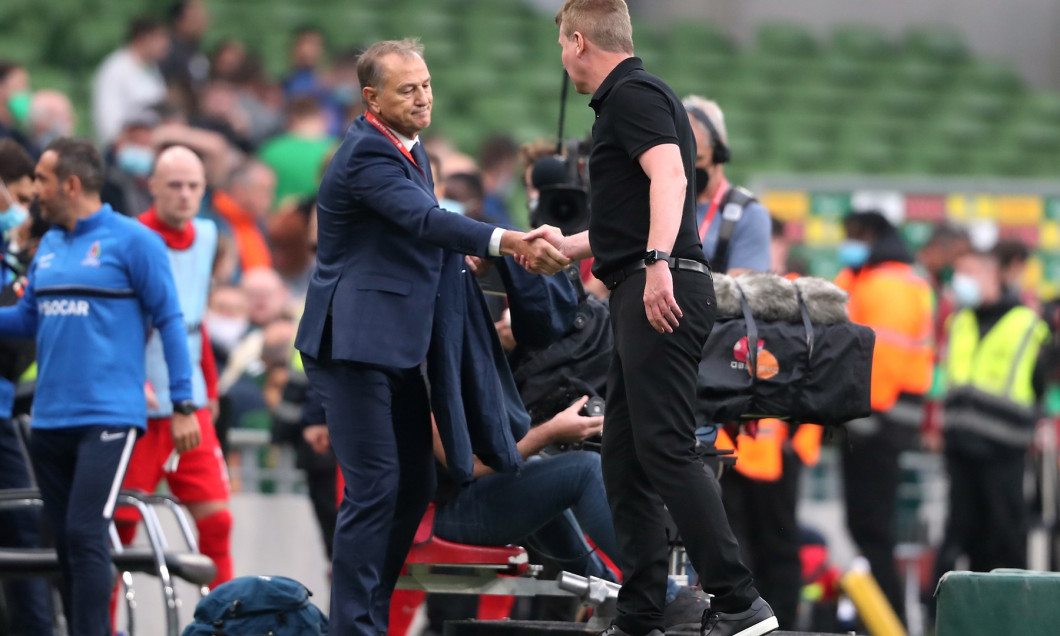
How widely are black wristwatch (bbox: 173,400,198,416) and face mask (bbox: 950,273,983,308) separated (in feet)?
19.2

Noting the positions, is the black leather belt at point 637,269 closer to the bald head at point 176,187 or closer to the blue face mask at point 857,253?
the bald head at point 176,187

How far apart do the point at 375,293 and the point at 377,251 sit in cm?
15

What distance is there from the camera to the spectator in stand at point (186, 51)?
1141cm

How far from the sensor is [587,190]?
6215 millimetres

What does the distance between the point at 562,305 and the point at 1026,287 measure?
833cm

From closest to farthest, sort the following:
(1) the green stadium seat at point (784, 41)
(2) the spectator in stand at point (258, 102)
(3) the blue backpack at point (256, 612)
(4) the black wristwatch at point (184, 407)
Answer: (3) the blue backpack at point (256, 612) < (4) the black wristwatch at point (184, 407) < (2) the spectator in stand at point (258, 102) < (1) the green stadium seat at point (784, 41)

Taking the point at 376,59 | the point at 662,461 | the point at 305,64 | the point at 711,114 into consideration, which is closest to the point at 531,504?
the point at 662,461

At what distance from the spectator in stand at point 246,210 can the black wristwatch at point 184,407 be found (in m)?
4.21

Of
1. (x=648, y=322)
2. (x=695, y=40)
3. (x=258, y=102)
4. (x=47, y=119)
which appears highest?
(x=695, y=40)

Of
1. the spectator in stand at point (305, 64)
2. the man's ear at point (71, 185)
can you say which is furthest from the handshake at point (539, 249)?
the spectator in stand at point (305, 64)

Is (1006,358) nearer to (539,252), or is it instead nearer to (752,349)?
(752,349)

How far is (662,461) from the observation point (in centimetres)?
473

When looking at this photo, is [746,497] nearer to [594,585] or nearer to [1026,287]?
[594,585]

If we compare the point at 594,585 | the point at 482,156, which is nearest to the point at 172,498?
the point at 594,585
